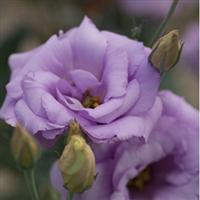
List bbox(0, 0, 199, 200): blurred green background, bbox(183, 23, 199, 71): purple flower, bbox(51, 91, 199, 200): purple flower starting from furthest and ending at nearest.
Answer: bbox(183, 23, 199, 71): purple flower → bbox(0, 0, 199, 200): blurred green background → bbox(51, 91, 199, 200): purple flower

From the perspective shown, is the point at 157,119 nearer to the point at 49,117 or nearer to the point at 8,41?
the point at 49,117

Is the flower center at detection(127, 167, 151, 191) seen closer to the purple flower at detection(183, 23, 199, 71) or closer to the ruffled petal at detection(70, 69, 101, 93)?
the ruffled petal at detection(70, 69, 101, 93)

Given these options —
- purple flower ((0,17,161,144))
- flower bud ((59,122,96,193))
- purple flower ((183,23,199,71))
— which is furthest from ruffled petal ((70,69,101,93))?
purple flower ((183,23,199,71))

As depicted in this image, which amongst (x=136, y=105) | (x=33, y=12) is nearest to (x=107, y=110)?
(x=136, y=105)

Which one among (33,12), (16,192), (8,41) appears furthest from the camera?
(33,12)

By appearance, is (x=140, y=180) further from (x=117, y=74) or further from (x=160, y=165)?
(x=117, y=74)

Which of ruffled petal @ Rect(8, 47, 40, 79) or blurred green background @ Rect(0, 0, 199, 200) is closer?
ruffled petal @ Rect(8, 47, 40, 79)
